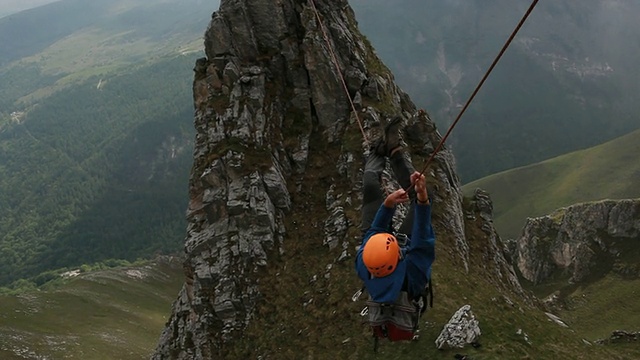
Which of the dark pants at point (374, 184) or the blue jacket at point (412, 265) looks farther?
the dark pants at point (374, 184)

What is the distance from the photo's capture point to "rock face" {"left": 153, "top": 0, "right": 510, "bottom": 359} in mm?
37219

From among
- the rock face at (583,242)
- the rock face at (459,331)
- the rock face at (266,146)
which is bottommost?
the rock face at (583,242)

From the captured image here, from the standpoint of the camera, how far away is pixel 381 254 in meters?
11.2

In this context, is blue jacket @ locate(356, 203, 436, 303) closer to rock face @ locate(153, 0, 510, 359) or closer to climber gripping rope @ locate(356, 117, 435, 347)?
climber gripping rope @ locate(356, 117, 435, 347)

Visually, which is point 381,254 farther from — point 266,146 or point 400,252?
point 266,146

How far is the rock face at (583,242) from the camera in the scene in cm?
8394

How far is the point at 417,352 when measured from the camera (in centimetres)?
→ 2541

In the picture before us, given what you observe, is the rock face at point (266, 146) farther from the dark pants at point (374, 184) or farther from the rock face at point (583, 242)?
the rock face at point (583, 242)

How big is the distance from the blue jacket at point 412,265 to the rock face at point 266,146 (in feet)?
73.4

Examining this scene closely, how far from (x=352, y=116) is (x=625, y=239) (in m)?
66.2

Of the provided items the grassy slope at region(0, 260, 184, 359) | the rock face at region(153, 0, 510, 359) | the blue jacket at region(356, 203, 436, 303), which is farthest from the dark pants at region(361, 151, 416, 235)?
the grassy slope at region(0, 260, 184, 359)

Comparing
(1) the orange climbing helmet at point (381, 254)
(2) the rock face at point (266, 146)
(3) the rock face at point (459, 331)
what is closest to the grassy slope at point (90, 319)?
(2) the rock face at point (266, 146)

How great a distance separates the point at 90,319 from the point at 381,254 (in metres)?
100

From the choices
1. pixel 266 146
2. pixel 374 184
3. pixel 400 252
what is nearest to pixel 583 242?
pixel 266 146
